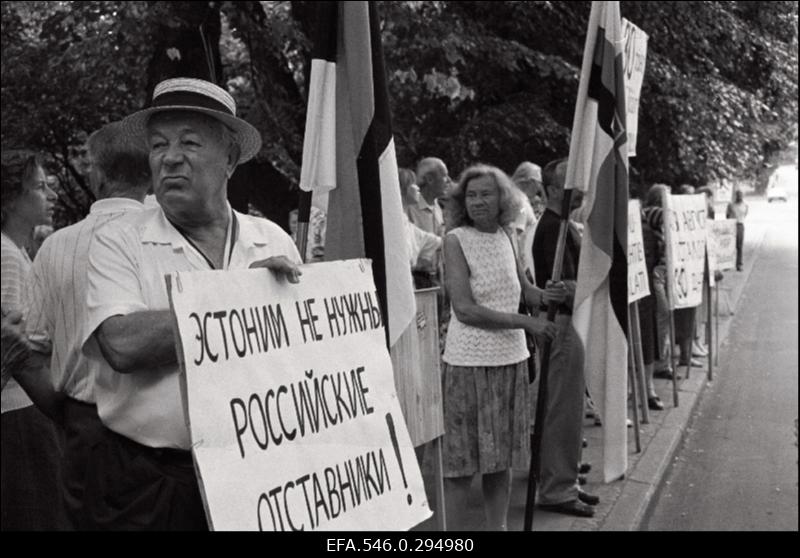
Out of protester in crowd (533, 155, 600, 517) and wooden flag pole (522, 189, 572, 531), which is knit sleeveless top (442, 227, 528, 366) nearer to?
wooden flag pole (522, 189, 572, 531)

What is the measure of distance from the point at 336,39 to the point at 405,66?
21.0 ft

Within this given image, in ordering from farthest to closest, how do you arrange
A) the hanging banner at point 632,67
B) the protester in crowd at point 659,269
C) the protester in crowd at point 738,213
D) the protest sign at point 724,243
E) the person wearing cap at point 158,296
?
the protester in crowd at point 738,213 < the protest sign at point 724,243 < the protester in crowd at point 659,269 < the hanging banner at point 632,67 < the person wearing cap at point 158,296

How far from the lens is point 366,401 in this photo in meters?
2.99

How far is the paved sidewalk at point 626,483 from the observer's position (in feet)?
20.3

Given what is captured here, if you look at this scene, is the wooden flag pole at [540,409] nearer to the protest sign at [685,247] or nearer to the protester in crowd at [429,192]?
the protester in crowd at [429,192]

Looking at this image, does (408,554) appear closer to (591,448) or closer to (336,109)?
(336,109)

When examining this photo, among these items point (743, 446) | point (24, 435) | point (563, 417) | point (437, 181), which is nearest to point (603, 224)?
point (563, 417)

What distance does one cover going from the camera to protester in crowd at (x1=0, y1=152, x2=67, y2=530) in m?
4.17

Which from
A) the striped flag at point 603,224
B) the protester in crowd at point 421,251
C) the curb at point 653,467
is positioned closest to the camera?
the striped flag at point 603,224

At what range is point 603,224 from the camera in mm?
5555

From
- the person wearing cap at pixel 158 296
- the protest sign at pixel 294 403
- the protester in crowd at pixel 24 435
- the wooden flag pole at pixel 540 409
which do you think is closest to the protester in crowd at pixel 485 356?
the wooden flag pole at pixel 540 409

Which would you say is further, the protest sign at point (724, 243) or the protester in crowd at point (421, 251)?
the protest sign at point (724, 243)

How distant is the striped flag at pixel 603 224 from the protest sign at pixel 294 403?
2.55 metres

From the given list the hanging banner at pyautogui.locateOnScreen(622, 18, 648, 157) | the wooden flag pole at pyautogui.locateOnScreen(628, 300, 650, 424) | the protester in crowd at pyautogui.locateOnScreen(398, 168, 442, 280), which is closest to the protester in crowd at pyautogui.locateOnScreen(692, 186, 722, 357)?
the wooden flag pole at pyautogui.locateOnScreen(628, 300, 650, 424)
